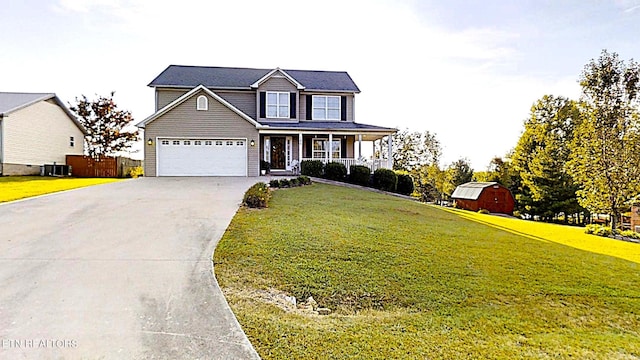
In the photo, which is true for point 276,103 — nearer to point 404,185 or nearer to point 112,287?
point 404,185

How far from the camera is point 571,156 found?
71.3ft

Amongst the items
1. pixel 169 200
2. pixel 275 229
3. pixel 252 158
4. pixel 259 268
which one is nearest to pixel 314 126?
pixel 252 158

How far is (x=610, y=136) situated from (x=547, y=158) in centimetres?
1510

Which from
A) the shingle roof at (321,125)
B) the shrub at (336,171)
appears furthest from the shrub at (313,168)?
the shingle roof at (321,125)

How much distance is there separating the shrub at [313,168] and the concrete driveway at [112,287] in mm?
11891

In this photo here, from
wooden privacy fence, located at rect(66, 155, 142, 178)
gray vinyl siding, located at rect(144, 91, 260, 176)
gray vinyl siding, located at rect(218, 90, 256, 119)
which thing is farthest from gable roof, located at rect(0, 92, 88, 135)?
gray vinyl siding, located at rect(218, 90, 256, 119)

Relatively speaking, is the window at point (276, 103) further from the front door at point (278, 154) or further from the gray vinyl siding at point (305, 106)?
the front door at point (278, 154)

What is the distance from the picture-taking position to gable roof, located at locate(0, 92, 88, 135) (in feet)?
80.2

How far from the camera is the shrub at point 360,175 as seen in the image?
21.5m

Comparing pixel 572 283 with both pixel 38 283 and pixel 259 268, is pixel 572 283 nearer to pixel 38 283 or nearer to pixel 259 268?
pixel 259 268

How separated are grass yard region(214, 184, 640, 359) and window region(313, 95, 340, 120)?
1645 centimetres

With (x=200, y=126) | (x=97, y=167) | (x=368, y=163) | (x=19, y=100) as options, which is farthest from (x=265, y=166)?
(x=19, y=100)

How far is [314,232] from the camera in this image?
29.6 ft

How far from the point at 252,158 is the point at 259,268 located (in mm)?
16325
